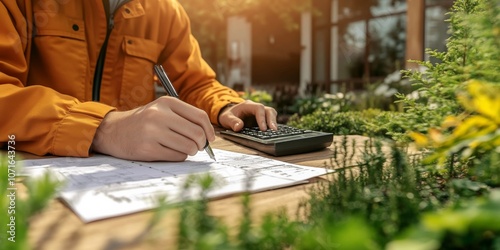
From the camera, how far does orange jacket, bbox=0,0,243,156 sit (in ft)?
3.83

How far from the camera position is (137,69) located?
199 centimetres

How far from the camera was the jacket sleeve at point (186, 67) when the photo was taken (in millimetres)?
2203

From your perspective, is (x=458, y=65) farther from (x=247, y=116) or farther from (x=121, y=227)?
(x=247, y=116)

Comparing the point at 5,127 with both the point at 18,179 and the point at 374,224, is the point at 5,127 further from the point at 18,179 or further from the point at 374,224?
the point at 374,224

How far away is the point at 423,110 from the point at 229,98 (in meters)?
1.29

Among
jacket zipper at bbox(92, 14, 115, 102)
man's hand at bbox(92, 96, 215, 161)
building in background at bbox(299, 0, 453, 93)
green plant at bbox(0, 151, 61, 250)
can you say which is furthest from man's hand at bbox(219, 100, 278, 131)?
building in background at bbox(299, 0, 453, 93)

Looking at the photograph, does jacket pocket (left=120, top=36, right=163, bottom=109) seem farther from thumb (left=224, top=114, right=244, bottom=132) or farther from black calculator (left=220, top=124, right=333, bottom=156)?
black calculator (left=220, top=124, right=333, bottom=156)

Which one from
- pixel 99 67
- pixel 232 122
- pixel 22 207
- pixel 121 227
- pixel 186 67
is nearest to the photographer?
Result: pixel 22 207

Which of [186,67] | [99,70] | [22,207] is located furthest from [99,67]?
[22,207]

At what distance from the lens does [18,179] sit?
0.82 meters

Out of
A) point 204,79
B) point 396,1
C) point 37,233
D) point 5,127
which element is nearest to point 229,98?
point 204,79

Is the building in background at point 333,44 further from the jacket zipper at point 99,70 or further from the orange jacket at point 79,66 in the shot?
the jacket zipper at point 99,70

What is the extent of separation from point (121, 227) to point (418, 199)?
14.7 inches

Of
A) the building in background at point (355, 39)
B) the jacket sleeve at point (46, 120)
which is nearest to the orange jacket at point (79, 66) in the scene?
the jacket sleeve at point (46, 120)
